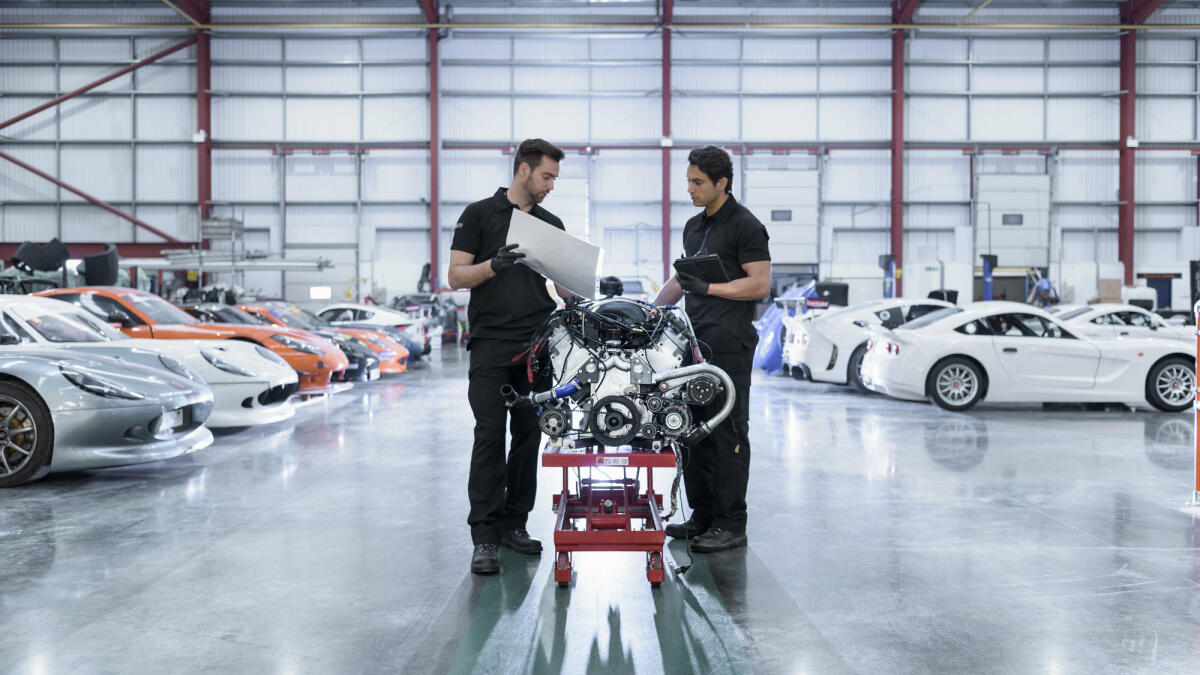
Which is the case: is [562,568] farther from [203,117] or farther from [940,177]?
[203,117]

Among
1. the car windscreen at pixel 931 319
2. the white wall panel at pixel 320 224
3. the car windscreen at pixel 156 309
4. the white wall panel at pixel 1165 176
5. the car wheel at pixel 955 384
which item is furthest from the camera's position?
the white wall panel at pixel 1165 176

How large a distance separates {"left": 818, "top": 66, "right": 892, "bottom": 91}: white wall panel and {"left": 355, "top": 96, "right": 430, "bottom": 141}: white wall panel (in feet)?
34.2

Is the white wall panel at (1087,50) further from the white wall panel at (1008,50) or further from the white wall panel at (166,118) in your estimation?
the white wall panel at (166,118)

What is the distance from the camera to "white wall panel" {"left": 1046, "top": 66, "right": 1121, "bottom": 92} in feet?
77.4

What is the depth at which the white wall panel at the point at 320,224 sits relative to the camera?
23672mm

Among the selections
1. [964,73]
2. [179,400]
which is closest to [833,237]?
[964,73]

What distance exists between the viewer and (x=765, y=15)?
920 inches

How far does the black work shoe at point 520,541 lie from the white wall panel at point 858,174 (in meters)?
21.0

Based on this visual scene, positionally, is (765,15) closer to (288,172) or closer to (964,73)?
(964,73)

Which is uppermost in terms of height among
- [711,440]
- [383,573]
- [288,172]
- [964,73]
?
[964,73]

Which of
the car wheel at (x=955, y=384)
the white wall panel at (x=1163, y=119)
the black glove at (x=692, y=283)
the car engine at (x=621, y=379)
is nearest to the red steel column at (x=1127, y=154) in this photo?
the white wall panel at (x=1163, y=119)

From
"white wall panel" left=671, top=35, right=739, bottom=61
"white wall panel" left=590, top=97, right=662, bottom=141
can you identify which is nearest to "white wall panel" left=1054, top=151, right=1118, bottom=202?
"white wall panel" left=671, top=35, right=739, bottom=61

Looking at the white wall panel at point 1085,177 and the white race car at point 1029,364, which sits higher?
the white wall panel at point 1085,177

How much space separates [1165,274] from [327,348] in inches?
879
